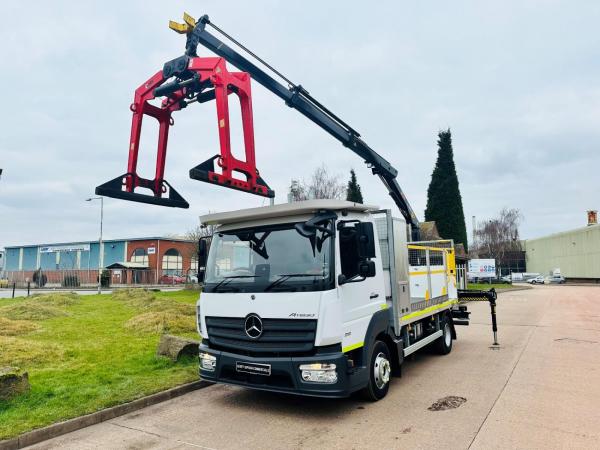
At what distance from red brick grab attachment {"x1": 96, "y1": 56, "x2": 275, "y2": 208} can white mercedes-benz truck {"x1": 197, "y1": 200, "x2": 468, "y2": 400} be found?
25.7 inches

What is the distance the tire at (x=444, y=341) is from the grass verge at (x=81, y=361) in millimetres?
5005

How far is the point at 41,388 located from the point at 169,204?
10.7 ft

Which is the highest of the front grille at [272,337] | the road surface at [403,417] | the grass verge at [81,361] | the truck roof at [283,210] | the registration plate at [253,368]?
the truck roof at [283,210]

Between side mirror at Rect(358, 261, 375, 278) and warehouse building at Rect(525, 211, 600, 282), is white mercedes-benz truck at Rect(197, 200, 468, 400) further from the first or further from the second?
warehouse building at Rect(525, 211, 600, 282)

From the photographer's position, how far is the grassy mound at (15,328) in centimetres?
1062

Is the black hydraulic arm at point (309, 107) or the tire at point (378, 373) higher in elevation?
the black hydraulic arm at point (309, 107)

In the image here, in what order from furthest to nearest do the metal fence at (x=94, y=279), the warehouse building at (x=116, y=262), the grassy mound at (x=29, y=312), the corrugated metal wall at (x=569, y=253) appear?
1. the corrugated metal wall at (x=569, y=253)
2. the warehouse building at (x=116, y=262)
3. the metal fence at (x=94, y=279)
4. the grassy mound at (x=29, y=312)

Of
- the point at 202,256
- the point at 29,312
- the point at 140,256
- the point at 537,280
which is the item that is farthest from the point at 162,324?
the point at 537,280

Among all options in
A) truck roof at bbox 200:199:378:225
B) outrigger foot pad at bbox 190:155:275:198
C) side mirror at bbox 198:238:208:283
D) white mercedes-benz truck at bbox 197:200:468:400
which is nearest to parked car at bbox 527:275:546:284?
white mercedes-benz truck at bbox 197:200:468:400

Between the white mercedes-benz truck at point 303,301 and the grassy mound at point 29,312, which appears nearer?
the white mercedes-benz truck at point 303,301

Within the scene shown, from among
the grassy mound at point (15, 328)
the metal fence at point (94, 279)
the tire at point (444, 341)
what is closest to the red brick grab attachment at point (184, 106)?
the tire at point (444, 341)

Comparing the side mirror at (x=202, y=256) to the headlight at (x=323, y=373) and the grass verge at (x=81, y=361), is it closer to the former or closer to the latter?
the grass verge at (x=81, y=361)

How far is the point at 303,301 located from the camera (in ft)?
16.5

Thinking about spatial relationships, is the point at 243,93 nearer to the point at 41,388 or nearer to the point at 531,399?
the point at 41,388
